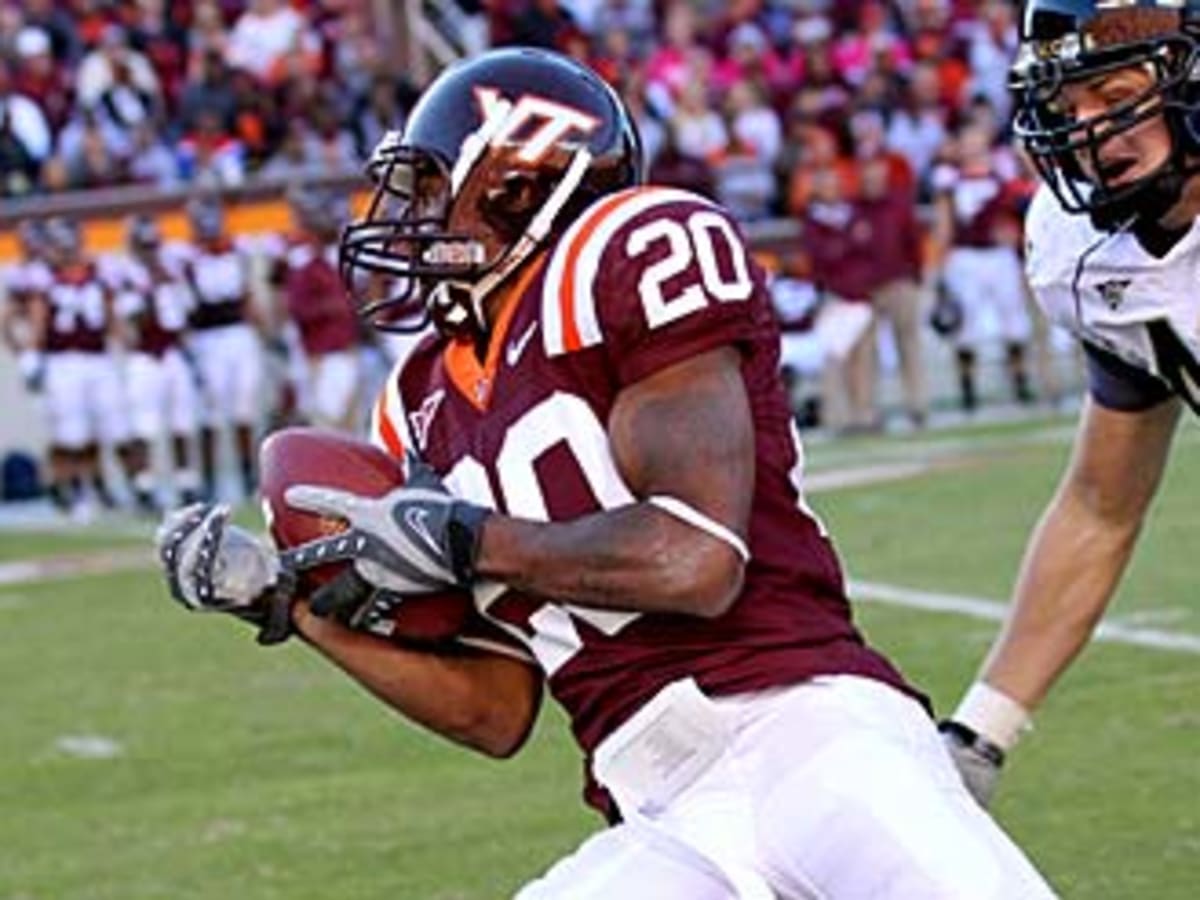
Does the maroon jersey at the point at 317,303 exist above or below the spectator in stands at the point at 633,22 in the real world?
below

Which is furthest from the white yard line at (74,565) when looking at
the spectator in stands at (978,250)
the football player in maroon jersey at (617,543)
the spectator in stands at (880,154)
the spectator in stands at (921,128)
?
the football player in maroon jersey at (617,543)

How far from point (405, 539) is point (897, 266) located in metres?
13.8

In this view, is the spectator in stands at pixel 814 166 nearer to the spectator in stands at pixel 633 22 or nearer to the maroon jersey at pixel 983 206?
the maroon jersey at pixel 983 206

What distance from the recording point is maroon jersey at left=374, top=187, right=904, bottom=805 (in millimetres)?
3822

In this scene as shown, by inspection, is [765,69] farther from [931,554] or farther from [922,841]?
[922,841]

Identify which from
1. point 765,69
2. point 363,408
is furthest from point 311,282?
point 765,69

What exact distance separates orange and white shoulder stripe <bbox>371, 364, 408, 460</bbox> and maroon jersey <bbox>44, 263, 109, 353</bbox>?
12.3 m

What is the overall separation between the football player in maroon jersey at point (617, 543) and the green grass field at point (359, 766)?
216 cm

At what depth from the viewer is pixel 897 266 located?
17.5 metres

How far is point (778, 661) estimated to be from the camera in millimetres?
3895

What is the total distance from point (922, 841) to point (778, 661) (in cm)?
34

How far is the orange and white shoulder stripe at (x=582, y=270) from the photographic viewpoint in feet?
12.7

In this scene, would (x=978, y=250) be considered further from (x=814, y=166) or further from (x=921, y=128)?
(x=921, y=128)

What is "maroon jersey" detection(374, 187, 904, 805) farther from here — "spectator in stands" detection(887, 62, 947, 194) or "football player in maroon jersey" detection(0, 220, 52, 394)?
"spectator in stands" detection(887, 62, 947, 194)
